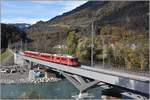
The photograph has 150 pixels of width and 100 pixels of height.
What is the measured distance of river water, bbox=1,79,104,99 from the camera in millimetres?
34175

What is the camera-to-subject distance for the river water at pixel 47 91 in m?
34.2

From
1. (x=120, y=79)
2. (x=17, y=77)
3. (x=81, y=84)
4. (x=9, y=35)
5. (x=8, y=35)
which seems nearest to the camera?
(x=120, y=79)

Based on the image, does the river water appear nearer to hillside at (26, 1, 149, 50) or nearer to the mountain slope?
hillside at (26, 1, 149, 50)

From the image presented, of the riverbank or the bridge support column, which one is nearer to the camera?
Answer: the bridge support column

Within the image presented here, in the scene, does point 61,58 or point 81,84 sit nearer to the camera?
point 81,84

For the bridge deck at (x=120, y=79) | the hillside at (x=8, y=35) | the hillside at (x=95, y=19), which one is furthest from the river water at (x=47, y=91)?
the hillside at (x=8, y=35)

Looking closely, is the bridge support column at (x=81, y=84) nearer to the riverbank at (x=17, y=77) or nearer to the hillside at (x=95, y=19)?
the riverbank at (x=17, y=77)

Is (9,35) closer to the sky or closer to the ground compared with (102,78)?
closer to the sky

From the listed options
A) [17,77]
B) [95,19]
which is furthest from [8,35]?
[17,77]

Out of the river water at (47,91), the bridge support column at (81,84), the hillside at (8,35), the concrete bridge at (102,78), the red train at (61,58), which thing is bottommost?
the river water at (47,91)

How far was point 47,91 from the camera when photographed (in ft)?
131

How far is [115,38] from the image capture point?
62094 millimetres

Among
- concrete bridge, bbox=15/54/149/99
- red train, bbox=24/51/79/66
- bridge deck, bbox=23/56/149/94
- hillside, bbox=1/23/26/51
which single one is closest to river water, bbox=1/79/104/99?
concrete bridge, bbox=15/54/149/99

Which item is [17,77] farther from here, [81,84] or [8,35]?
[8,35]
